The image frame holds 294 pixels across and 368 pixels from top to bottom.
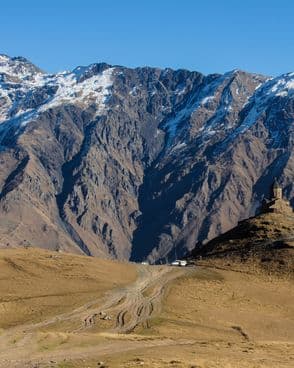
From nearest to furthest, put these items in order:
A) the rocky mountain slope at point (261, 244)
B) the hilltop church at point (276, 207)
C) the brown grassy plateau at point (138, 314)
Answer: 1. the brown grassy plateau at point (138, 314)
2. the rocky mountain slope at point (261, 244)
3. the hilltop church at point (276, 207)

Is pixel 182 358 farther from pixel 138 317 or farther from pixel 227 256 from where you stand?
pixel 227 256

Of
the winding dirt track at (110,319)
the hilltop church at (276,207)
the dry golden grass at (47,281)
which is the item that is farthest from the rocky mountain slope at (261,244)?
the dry golden grass at (47,281)

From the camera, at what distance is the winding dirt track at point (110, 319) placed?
185 feet

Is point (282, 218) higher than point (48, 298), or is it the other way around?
point (282, 218)

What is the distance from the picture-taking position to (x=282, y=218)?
14462 cm

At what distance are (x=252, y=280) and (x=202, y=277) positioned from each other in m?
8.21

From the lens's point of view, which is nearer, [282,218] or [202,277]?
[202,277]

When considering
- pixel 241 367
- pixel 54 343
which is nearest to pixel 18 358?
pixel 54 343

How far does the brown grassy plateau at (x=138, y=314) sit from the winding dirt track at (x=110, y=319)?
0.11 metres

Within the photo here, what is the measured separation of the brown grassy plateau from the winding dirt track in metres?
0.11

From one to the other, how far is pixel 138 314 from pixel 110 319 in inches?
216

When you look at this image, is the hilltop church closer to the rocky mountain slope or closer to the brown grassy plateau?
the rocky mountain slope

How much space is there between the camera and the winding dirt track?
56344 mm

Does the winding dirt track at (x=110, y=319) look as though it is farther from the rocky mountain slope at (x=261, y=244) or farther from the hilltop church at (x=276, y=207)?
the hilltop church at (x=276, y=207)
